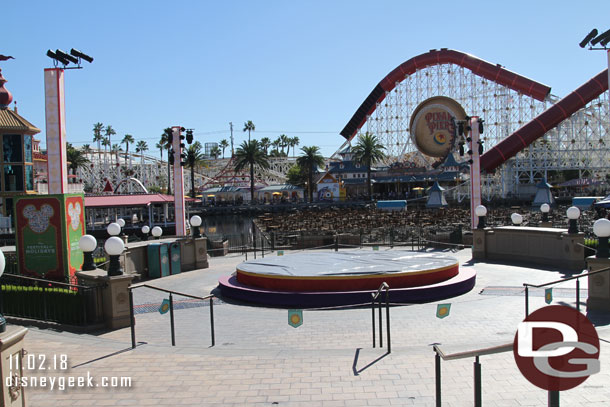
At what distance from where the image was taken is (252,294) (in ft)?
47.5

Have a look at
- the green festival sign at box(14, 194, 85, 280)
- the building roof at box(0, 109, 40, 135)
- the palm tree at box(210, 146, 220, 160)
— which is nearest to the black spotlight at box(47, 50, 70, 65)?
the green festival sign at box(14, 194, 85, 280)

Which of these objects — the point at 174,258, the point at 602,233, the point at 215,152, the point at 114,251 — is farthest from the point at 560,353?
the point at 215,152

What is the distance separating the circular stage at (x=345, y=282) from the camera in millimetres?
13695

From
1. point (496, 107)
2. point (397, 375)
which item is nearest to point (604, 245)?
point (397, 375)

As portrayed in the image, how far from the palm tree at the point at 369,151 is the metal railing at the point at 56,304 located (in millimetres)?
66404

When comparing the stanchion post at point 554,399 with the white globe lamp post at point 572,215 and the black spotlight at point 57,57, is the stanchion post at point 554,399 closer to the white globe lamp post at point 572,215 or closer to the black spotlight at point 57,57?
the white globe lamp post at point 572,215

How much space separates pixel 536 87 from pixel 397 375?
2503 inches

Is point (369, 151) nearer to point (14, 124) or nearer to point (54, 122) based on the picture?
point (14, 124)

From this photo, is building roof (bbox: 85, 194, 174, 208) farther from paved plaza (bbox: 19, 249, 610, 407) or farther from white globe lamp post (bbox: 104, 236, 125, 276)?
white globe lamp post (bbox: 104, 236, 125, 276)

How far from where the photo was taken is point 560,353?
369 cm

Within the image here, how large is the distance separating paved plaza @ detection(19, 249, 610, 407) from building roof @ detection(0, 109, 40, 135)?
39.9 m

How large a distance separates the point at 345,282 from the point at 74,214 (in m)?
8.85

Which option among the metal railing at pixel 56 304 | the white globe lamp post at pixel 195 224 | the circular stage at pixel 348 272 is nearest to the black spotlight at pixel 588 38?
the circular stage at pixel 348 272

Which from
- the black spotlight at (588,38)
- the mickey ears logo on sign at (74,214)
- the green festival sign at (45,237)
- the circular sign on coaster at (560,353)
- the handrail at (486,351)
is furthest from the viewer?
the black spotlight at (588,38)
